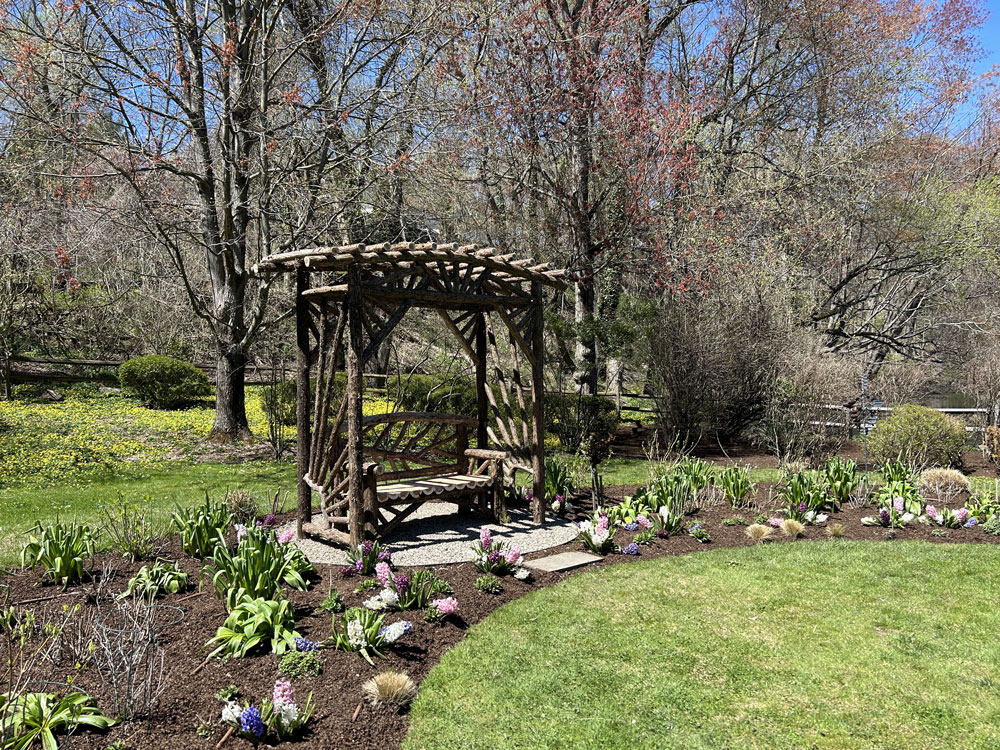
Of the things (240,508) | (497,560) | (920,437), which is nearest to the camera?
(497,560)

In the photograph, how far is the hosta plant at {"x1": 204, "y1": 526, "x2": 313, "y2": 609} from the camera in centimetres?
442

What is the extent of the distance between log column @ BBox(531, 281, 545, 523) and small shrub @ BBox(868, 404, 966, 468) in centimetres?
584

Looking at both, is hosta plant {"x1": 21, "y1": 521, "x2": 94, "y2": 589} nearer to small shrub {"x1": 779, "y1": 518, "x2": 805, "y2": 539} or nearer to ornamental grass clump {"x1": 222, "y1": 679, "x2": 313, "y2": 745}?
ornamental grass clump {"x1": 222, "y1": 679, "x2": 313, "y2": 745}

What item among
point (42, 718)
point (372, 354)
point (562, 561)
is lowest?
point (562, 561)

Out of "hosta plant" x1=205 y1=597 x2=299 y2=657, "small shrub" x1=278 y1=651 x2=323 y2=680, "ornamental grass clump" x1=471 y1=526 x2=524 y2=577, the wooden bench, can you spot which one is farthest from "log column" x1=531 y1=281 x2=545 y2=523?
"small shrub" x1=278 y1=651 x2=323 y2=680

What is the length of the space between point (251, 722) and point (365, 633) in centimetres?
96

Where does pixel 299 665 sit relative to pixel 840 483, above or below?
below

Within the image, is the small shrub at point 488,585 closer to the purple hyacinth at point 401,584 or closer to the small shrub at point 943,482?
the purple hyacinth at point 401,584

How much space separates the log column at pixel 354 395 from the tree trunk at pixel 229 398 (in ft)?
22.1

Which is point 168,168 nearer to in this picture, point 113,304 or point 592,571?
point 592,571

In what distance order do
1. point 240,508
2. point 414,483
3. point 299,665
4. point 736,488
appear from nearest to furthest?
1. point 299,665
2. point 240,508
3. point 414,483
4. point 736,488

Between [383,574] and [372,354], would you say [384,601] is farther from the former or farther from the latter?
[372,354]

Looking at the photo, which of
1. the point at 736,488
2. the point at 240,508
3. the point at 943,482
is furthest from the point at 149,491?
the point at 943,482

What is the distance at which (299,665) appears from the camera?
369 centimetres
